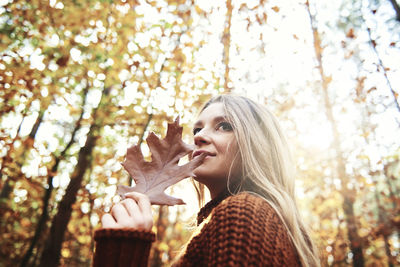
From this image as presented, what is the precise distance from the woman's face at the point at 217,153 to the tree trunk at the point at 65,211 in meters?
3.94

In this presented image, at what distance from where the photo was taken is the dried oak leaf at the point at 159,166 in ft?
4.38

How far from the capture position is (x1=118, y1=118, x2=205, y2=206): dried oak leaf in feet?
4.38

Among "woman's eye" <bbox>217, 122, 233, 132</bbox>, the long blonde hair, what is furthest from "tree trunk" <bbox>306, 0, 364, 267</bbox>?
"woman's eye" <bbox>217, 122, 233, 132</bbox>

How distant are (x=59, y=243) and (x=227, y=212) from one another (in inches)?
208

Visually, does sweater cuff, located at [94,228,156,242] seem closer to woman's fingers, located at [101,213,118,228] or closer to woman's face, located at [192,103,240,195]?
woman's fingers, located at [101,213,118,228]

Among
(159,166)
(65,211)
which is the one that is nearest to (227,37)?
(65,211)

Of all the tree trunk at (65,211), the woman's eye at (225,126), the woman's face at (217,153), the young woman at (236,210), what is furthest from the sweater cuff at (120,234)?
the tree trunk at (65,211)

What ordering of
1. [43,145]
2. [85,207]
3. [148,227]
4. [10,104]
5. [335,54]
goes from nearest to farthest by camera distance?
[148,227] → [10,104] → [43,145] → [85,207] → [335,54]

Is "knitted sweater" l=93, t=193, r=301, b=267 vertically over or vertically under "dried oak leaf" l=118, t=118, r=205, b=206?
under

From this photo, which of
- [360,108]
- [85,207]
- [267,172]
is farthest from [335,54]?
[267,172]

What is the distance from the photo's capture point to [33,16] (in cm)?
471

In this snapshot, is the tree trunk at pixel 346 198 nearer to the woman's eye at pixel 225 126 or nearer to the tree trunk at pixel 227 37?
→ the tree trunk at pixel 227 37

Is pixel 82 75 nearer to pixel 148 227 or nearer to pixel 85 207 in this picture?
pixel 85 207

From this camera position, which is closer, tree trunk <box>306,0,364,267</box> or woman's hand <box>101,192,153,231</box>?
woman's hand <box>101,192,153,231</box>
